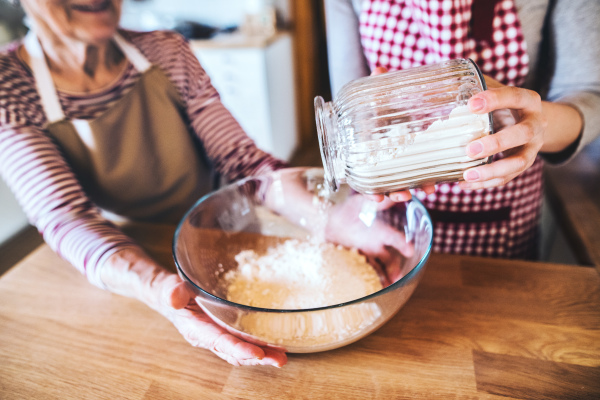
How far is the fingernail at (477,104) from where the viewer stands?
0.41 metres

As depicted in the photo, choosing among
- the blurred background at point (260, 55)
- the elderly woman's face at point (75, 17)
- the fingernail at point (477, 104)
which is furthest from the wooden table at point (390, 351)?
the blurred background at point (260, 55)

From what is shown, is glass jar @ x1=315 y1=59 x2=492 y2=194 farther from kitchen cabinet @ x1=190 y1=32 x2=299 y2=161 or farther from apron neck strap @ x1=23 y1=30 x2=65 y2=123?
kitchen cabinet @ x1=190 y1=32 x2=299 y2=161

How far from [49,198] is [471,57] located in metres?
0.80

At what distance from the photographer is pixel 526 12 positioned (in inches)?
28.6

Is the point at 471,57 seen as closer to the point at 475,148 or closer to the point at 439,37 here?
the point at 439,37

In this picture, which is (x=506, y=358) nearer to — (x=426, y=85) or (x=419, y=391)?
(x=419, y=391)

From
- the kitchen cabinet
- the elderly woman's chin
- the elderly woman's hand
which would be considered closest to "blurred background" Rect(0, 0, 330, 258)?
the kitchen cabinet

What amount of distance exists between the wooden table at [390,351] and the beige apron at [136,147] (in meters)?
0.27

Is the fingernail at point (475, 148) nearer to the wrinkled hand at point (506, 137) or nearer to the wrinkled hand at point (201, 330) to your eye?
the wrinkled hand at point (506, 137)

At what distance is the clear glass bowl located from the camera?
46 centimetres

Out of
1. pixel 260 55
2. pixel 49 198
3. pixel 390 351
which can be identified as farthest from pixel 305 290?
pixel 260 55

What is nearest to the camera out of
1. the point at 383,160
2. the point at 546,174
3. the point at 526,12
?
the point at 383,160

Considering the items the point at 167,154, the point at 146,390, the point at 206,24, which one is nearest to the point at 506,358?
the point at 146,390

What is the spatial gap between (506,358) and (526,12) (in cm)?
61
